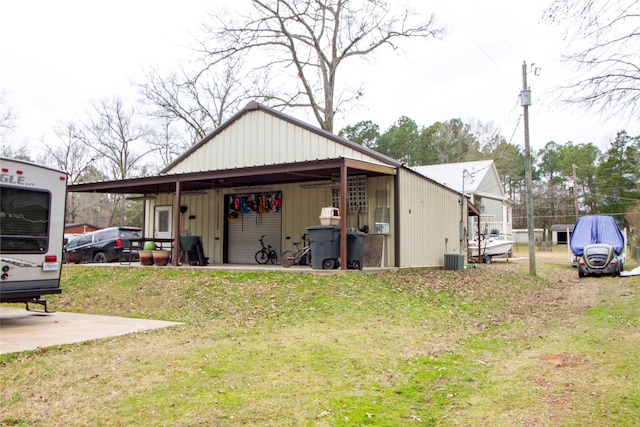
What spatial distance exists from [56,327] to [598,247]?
15.9m

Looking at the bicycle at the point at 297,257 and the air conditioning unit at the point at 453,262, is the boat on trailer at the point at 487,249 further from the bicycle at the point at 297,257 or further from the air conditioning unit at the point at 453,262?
the bicycle at the point at 297,257

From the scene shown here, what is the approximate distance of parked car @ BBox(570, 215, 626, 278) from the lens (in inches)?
635

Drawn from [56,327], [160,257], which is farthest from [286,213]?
[56,327]

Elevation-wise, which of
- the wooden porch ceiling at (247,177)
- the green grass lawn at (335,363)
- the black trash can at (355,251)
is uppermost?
the wooden porch ceiling at (247,177)

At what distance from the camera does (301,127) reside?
14.4m

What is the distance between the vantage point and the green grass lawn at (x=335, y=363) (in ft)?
12.8

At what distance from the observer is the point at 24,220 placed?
7.83 meters

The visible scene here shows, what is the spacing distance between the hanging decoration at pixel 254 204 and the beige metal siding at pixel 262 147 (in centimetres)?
108

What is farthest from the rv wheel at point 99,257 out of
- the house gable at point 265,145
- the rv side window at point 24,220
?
the rv side window at point 24,220

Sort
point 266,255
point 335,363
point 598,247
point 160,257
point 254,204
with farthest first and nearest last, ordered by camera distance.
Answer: point 598,247, point 254,204, point 266,255, point 160,257, point 335,363

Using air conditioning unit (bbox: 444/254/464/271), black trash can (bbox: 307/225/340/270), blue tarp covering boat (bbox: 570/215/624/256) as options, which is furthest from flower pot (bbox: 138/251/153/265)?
blue tarp covering boat (bbox: 570/215/624/256)

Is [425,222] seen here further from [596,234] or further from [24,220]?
[24,220]

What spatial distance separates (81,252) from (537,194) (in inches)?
1882

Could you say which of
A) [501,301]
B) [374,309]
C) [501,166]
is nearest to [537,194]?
[501,166]
